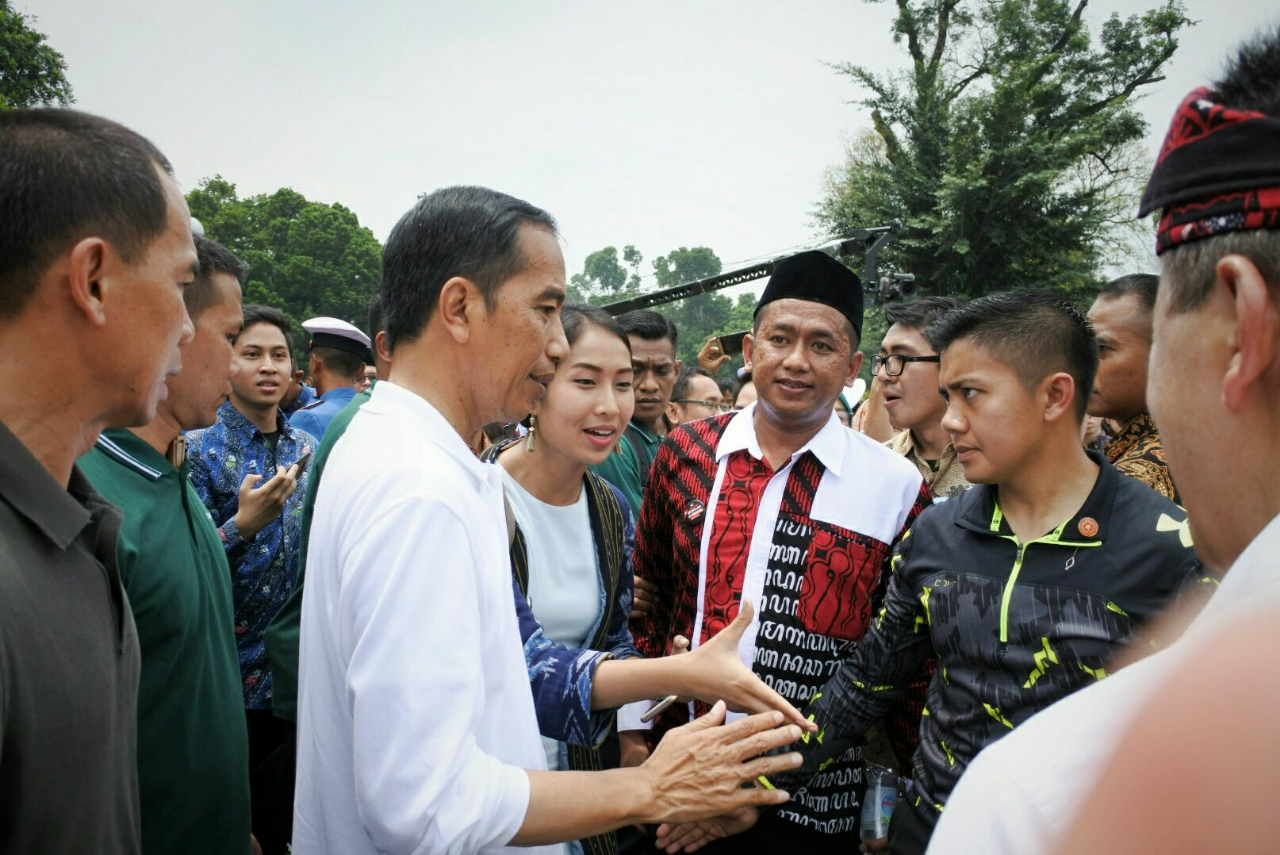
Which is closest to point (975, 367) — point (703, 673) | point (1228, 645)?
point (703, 673)

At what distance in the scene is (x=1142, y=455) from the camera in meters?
2.95

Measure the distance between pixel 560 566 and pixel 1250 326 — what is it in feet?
6.98

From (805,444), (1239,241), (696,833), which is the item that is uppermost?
(1239,241)

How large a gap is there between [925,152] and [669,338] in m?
22.8

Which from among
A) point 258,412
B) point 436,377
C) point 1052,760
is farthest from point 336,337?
point 1052,760

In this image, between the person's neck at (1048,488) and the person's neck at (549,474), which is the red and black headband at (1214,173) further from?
the person's neck at (549,474)

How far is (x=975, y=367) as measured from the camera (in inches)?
91.7

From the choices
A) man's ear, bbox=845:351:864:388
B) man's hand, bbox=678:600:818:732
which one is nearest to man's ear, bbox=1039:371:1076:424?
man's ear, bbox=845:351:864:388

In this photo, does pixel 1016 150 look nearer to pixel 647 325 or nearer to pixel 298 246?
pixel 647 325

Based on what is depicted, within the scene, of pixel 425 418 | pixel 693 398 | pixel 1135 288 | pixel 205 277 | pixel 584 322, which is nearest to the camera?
pixel 425 418

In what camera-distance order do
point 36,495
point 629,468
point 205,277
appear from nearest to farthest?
1. point 36,495
2. point 205,277
3. point 629,468

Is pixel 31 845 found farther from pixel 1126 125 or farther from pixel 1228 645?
pixel 1126 125

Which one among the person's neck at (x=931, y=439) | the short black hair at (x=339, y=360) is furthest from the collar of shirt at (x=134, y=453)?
the short black hair at (x=339, y=360)

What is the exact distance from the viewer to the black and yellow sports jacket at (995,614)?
1896mm
